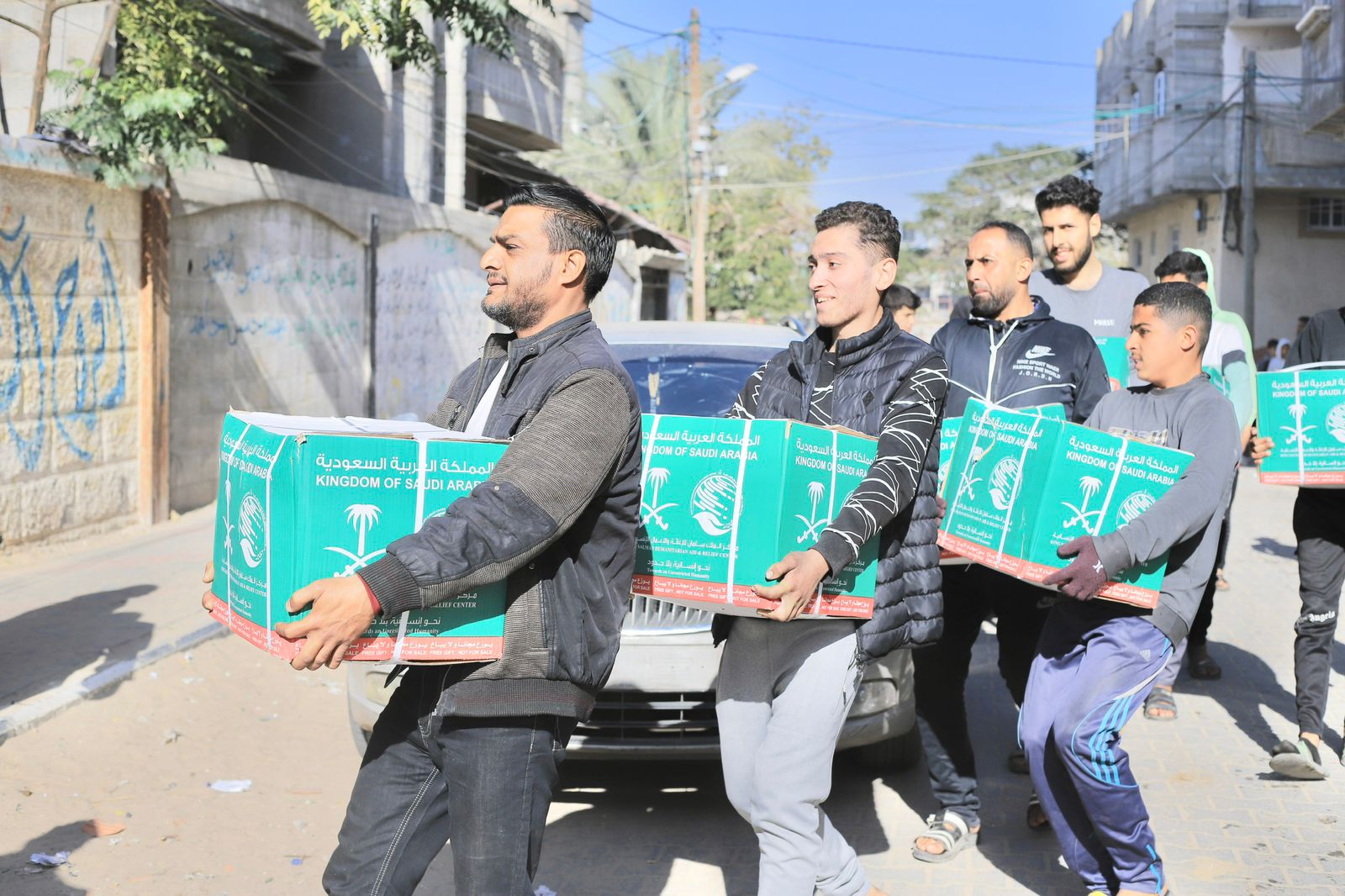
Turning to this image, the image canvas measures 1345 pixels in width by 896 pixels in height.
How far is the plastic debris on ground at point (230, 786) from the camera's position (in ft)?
16.8

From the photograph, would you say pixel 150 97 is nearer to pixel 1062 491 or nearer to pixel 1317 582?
pixel 1062 491

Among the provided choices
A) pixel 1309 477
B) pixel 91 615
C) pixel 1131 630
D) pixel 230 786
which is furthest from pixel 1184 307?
pixel 91 615

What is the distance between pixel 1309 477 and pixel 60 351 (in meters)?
7.65

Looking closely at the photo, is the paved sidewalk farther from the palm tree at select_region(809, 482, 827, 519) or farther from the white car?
the palm tree at select_region(809, 482, 827, 519)

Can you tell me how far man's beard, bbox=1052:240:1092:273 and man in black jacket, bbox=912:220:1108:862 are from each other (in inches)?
30.8

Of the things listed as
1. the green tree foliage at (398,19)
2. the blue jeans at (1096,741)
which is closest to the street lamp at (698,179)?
the green tree foliage at (398,19)

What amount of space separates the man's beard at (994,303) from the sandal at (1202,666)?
3.17 meters

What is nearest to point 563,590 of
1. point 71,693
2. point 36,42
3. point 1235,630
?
point 71,693

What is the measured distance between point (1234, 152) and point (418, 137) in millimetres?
19316

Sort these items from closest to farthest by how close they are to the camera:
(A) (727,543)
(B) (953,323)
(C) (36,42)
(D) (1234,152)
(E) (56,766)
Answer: (A) (727,543)
(B) (953,323)
(E) (56,766)
(C) (36,42)
(D) (1234,152)

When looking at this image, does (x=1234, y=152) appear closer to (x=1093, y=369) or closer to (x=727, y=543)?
(x=1093, y=369)

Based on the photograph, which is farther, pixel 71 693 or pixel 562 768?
pixel 71 693

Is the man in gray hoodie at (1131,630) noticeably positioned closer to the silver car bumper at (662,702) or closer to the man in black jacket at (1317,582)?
the silver car bumper at (662,702)

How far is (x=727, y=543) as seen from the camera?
3078 millimetres
